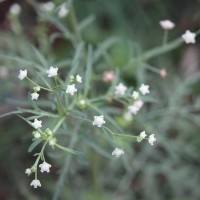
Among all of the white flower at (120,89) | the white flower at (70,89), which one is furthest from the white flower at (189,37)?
the white flower at (70,89)

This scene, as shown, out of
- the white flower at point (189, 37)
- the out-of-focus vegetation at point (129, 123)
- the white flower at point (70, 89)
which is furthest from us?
the out-of-focus vegetation at point (129, 123)

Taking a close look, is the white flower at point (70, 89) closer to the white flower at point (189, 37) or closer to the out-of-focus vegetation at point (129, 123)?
the white flower at point (189, 37)

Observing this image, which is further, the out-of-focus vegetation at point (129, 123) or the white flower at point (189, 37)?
the out-of-focus vegetation at point (129, 123)

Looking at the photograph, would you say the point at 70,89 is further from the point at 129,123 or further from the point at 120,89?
the point at 129,123

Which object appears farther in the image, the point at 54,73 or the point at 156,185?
the point at 156,185

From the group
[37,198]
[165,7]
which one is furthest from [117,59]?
[37,198]

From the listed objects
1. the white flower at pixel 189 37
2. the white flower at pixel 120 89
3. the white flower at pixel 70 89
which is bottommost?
→ the white flower at pixel 70 89

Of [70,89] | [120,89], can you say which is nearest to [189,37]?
[120,89]

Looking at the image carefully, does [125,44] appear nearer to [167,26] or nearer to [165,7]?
[165,7]
